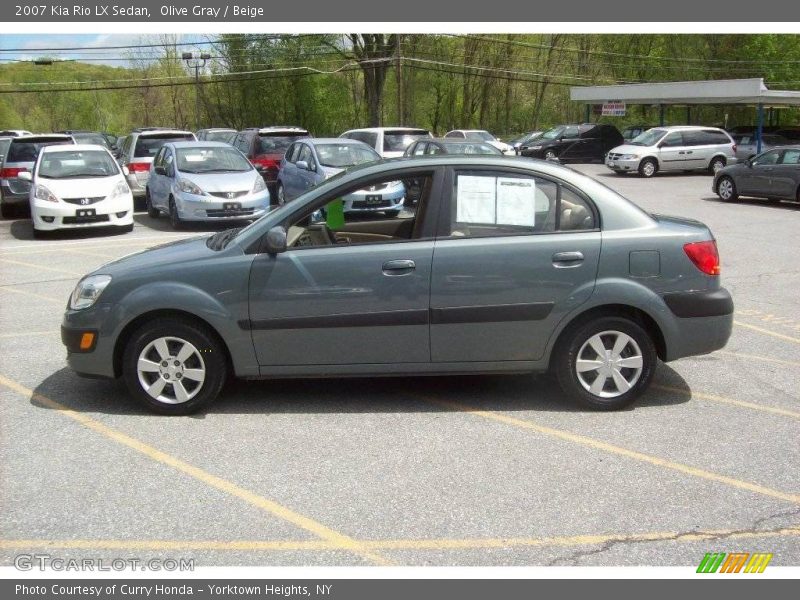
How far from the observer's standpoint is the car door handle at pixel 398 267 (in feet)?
17.0

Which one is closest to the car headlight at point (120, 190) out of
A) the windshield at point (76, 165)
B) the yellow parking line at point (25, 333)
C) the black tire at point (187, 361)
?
the windshield at point (76, 165)

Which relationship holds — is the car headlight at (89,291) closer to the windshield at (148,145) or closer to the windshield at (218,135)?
the windshield at (148,145)

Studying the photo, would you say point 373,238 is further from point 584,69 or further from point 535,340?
point 584,69

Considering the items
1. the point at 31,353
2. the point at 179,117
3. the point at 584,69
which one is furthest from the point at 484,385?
the point at 179,117

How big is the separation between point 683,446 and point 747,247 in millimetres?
8989

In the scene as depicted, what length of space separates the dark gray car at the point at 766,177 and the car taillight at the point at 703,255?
15089 mm

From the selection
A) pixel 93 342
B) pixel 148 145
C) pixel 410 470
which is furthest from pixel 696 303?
pixel 148 145

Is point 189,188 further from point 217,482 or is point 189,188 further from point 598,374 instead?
point 217,482

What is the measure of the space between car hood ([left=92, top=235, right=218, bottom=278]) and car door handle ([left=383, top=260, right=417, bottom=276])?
3.82 feet

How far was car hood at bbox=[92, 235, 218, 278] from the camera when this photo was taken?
537 cm

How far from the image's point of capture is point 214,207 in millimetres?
14844

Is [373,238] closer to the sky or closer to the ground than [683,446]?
closer to the sky

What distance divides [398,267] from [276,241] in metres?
0.79

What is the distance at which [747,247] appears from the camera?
504 inches
